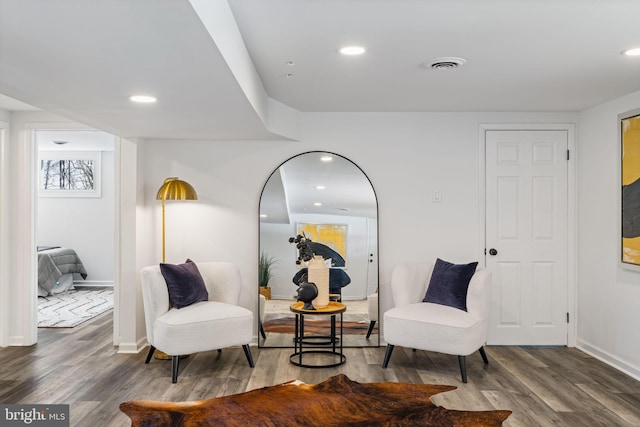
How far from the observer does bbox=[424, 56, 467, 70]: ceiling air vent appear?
3.29 m

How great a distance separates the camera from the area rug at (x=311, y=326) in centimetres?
495

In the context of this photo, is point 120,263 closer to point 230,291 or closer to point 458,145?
point 230,291

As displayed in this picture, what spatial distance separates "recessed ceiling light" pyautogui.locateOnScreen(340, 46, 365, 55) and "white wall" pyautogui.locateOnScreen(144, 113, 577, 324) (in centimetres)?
190

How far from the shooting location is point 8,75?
262 centimetres

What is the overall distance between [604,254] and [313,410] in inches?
119

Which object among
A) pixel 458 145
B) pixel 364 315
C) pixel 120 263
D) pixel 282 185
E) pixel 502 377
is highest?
pixel 458 145

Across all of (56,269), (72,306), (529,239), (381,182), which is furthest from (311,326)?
(56,269)

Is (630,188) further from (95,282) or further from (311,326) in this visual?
(95,282)

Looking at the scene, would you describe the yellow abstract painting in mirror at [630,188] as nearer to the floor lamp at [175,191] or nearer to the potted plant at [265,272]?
the potted plant at [265,272]

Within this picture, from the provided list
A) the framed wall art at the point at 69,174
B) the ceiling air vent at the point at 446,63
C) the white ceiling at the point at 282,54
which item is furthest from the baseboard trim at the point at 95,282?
the ceiling air vent at the point at 446,63

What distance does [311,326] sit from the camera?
4.96m

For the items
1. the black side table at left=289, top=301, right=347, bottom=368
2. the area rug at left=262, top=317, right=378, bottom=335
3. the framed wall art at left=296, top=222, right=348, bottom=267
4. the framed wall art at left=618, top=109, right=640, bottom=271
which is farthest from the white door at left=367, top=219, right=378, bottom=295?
the framed wall art at left=618, top=109, right=640, bottom=271

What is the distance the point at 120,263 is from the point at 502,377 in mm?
3373

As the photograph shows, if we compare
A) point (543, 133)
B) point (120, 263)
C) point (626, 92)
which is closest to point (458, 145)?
point (543, 133)
